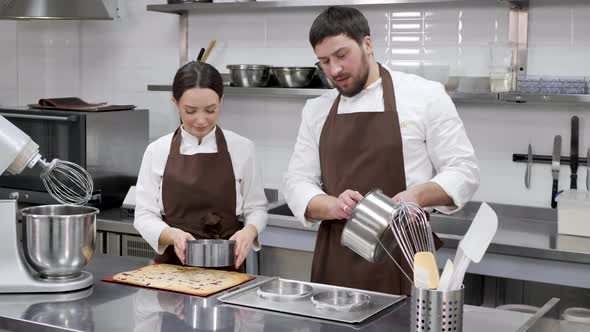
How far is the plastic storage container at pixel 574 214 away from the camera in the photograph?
3.23 m

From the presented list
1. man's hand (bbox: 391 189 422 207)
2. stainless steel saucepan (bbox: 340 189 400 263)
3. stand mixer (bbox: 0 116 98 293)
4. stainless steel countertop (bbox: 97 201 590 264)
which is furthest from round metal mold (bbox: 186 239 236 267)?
stainless steel countertop (bbox: 97 201 590 264)

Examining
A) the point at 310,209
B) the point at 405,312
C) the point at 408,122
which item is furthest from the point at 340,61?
the point at 405,312

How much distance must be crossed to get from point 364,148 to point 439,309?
94 centimetres

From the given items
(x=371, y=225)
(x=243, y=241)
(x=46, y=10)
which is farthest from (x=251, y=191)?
(x=46, y=10)

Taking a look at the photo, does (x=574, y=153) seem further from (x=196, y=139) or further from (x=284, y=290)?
(x=284, y=290)

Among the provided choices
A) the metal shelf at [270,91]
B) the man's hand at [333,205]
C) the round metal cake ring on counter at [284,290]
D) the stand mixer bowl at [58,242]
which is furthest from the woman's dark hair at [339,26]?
the metal shelf at [270,91]

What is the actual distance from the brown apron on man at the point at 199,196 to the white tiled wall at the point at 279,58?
1.42 metres

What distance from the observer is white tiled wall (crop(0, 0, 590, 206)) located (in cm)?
355

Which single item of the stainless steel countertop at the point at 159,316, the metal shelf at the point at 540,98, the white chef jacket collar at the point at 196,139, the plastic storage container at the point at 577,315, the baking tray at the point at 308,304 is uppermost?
the metal shelf at the point at 540,98

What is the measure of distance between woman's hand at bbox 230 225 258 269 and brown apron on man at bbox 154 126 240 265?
0.15 m

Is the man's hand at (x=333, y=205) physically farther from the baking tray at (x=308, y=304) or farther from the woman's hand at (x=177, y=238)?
the woman's hand at (x=177, y=238)

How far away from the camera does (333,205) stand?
2.41 meters

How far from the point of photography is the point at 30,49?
475cm

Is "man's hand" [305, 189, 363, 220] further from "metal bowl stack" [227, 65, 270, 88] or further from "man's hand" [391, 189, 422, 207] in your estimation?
"metal bowl stack" [227, 65, 270, 88]
